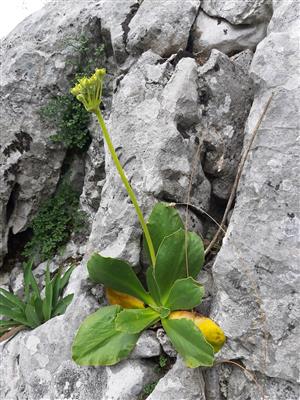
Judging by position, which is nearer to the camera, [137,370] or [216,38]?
[137,370]

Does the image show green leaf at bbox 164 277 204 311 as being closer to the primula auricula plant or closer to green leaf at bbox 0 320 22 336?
the primula auricula plant

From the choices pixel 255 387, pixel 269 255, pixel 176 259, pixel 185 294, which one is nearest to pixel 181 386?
pixel 255 387

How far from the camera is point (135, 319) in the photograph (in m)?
2.38

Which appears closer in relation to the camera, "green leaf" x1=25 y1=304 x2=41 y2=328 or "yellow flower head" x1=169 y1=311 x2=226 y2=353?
"yellow flower head" x1=169 y1=311 x2=226 y2=353

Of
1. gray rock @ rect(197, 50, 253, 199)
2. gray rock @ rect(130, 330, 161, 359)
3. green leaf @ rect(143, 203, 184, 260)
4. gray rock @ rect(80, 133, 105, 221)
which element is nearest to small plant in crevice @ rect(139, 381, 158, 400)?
gray rock @ rect(130, 330, 161, 359)

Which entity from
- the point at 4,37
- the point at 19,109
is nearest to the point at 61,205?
the point at 19,109

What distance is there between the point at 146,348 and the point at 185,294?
431mm

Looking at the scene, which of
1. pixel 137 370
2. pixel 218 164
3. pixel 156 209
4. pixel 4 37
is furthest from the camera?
pixel 4 37

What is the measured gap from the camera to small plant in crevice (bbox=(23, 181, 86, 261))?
399 cm

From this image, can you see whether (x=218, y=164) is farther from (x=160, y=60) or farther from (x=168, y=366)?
(x=168, y=366)

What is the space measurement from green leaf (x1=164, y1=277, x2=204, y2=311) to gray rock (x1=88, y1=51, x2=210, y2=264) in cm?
43

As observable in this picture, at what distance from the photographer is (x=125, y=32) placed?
360 cm

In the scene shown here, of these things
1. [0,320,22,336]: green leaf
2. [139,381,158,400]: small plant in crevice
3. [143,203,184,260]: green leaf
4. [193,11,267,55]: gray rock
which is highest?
[193,11,267,55]: gray rock

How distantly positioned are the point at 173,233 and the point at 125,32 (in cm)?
208
